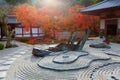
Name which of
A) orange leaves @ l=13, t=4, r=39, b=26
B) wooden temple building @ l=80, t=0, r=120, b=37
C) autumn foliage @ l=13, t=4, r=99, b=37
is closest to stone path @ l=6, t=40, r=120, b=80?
wooden temple building @ l=80, t=0, r=120, b=37

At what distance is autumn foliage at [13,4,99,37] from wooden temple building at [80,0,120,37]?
2450mm

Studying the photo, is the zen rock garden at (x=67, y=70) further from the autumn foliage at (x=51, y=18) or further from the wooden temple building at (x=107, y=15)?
the autumn foliage at (x=51, y=18)

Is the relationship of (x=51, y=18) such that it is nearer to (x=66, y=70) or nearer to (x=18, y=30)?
(x=18, y=30)

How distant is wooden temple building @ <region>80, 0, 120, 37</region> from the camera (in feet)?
60.0

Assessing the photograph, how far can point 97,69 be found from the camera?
7.89 metres

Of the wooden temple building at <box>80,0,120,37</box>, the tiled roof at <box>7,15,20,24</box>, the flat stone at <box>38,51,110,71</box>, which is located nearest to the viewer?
the flat stone at <box>38,51,110,71</box>

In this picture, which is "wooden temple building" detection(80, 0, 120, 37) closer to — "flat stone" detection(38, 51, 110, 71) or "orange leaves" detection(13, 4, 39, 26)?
"orange leaves" detection(13, 4, 39, 26)

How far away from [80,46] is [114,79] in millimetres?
6065

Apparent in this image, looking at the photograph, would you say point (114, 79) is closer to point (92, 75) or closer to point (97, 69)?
point (92, 75)

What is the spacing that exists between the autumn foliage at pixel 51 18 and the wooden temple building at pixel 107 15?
96.5 inches

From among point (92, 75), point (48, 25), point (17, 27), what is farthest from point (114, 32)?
point (92, 75)

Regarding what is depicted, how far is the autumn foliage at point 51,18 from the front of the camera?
69.9 ft

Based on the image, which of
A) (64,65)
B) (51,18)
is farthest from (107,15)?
(64,65)

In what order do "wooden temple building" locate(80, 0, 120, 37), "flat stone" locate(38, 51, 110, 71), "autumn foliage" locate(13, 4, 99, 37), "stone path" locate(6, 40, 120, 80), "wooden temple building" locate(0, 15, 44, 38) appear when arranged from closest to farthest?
"stone path" locate(6, 40, 120, 80) → "flat stone" locate(38, 51, 110, 71) → "wooden temple building" locate(80, 0, 120, 37) → "autumn foliage" locate(13, 4, 99, 37) → "wooden temple building" locate(0, 15, 44, 38)
